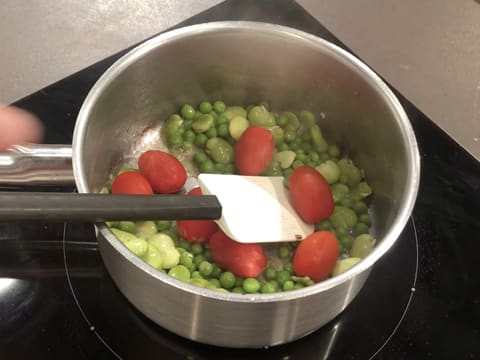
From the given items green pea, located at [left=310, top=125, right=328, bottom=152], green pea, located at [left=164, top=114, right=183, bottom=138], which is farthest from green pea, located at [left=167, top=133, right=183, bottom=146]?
green pea, located at [left=310, top=125, right=328, bottom=152]

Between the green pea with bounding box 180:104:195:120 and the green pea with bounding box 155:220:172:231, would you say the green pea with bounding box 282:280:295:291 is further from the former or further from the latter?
the green pea with bounding box 180:104:195:120

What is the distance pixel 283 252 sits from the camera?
2.66 ft

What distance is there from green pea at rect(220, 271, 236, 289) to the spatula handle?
0.38 ft

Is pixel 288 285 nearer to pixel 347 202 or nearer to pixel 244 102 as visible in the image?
pixel 347 202

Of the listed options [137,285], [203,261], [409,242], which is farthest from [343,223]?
[137,285]

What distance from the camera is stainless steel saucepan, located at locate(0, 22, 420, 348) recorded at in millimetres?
599

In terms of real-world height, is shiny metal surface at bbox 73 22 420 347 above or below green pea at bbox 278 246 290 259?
above

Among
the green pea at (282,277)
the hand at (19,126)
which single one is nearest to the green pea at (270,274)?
the green pea at (282,277)

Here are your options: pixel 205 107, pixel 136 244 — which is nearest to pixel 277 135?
pixel 205 107

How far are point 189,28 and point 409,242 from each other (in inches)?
16.5

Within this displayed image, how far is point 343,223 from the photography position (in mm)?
837

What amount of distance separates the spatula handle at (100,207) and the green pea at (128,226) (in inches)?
5.1

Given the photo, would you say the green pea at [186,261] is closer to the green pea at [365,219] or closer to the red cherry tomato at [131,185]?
the red cherry tomato at [131,185]

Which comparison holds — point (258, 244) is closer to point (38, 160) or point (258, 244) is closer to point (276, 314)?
point (276, 314)
